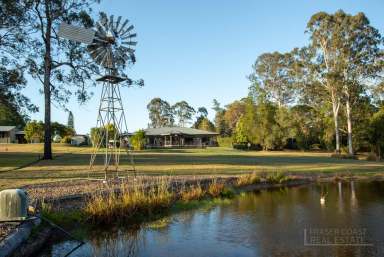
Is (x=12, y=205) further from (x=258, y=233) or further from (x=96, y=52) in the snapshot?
(x=96, y=52)


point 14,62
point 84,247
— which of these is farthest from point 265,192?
point 14,62

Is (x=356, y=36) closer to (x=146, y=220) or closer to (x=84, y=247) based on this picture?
(x=146, y=220)

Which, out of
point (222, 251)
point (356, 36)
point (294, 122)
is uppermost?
point (356, 36)

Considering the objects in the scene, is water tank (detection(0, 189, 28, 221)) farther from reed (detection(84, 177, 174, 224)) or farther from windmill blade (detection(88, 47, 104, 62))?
windmill blade (detection(88, 47, 104, 62))

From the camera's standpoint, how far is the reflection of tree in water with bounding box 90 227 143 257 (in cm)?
708

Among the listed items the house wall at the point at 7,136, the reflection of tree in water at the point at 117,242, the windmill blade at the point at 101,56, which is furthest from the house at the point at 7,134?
the reflection of tree in water at the point at 117,242

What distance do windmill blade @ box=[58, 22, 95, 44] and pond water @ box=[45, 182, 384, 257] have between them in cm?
842

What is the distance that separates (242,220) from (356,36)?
34.5 meters

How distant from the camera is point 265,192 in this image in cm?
Answer: 1459

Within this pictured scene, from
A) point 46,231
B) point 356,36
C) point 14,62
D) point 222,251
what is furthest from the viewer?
point 356,36

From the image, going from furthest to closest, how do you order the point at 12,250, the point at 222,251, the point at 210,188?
the point at 210,188, the point at 222,251, the point at 12,250

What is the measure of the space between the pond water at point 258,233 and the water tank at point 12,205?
3.02 feet

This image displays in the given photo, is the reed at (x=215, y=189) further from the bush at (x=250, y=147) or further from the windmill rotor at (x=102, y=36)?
the bush at (x=250, y=147)

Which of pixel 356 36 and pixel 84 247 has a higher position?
pixel 356 36
